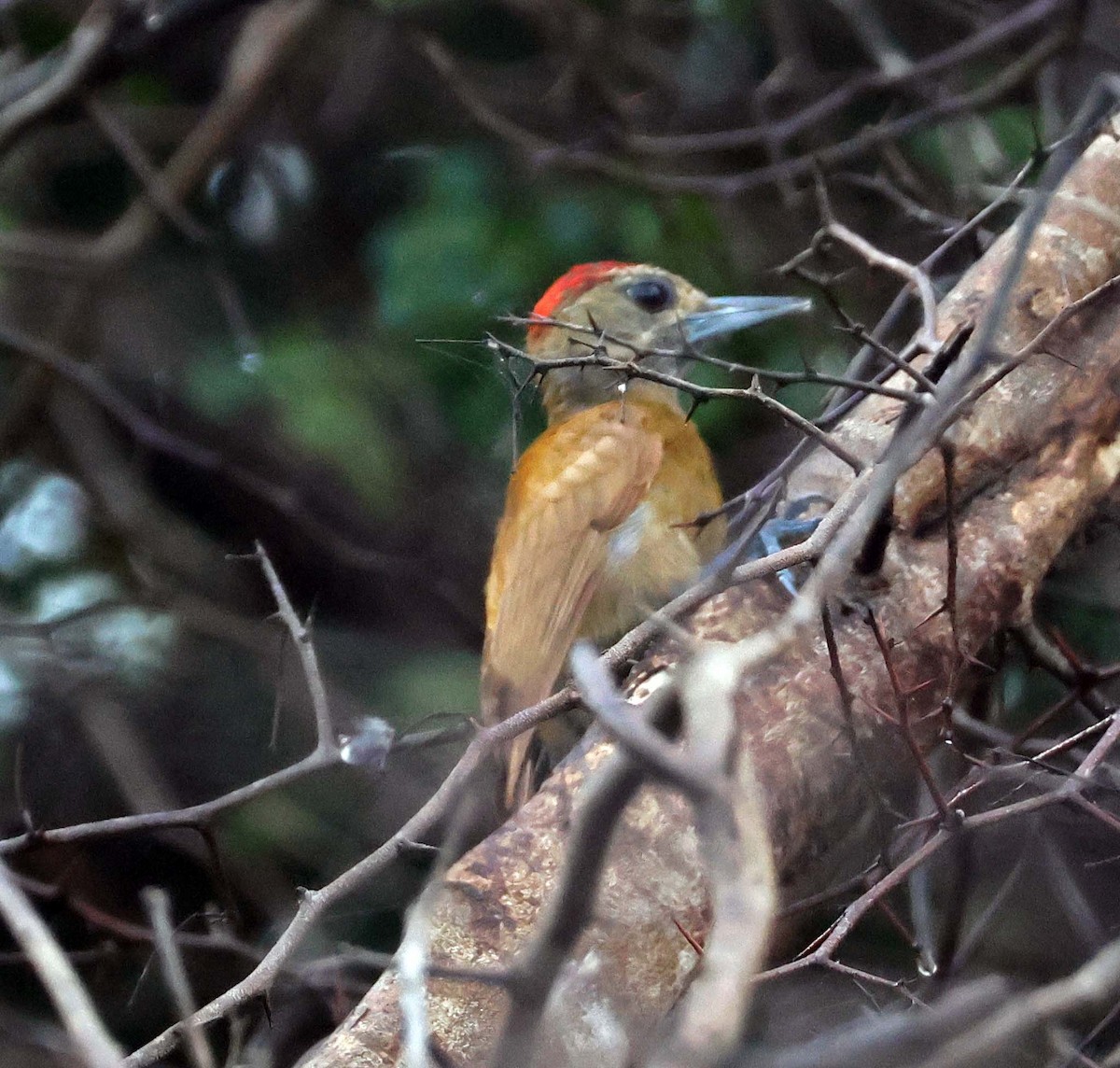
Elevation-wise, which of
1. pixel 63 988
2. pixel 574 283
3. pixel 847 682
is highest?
pixel 63 988

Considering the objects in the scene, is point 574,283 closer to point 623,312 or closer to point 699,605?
point 623,312

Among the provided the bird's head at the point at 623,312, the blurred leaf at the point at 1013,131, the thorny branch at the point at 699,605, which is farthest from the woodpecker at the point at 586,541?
the blurred leaf at the point at 1013,131

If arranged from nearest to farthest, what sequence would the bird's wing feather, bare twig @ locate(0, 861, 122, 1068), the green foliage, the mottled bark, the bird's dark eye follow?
1. bare twig @ locate(0, 861, 122, 1068)
2. the mottled bark
3. the bird's wing feather
4. the green foliage
5. the bird's dark eye

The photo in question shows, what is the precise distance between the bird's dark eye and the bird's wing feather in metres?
0.55

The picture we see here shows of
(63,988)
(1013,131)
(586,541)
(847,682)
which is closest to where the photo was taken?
(63,988)

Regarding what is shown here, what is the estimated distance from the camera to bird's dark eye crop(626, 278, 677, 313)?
12.4ft

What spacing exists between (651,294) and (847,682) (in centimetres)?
173

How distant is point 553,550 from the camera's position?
315cm

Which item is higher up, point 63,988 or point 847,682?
point 63,988

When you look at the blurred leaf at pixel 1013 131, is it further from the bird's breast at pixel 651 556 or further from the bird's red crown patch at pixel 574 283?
the bird's breast at pixel 651 556

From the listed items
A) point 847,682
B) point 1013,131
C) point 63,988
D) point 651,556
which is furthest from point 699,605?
point 1013,131

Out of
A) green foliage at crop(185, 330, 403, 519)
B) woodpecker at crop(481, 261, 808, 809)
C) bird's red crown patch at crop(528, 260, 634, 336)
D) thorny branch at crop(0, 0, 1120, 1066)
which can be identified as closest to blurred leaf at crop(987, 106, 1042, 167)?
thorny branch at crop(0, 0, 1120, 1066)

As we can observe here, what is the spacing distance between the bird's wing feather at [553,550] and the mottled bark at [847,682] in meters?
0.47

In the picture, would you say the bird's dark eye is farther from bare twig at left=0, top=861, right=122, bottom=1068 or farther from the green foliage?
bare twig at left=0, top=861, right=122, bottom=1068
